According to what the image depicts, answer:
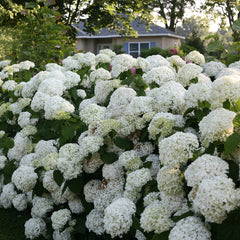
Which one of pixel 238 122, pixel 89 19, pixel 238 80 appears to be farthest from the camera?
pixel 89 19

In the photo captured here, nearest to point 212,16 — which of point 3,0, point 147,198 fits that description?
point 3,0

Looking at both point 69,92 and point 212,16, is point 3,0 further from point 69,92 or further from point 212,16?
point 212,16

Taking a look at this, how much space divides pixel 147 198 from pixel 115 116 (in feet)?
3.52

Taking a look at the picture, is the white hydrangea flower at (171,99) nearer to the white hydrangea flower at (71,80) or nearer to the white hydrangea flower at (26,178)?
the white hydrangea flower at (26,178)

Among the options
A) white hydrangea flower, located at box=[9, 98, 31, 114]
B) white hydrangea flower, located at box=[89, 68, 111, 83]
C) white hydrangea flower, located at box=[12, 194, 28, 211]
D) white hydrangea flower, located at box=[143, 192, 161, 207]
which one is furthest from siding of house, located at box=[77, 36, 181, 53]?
white hydrangea flower, located at box=[143, 192, 161, 207]

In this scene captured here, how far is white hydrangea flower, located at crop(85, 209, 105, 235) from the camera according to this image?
13.0 ft

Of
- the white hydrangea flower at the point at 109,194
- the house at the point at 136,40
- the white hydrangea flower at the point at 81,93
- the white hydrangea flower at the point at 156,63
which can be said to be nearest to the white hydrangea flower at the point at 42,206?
the white hydrangea flower at the point at 109,194

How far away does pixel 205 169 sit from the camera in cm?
267

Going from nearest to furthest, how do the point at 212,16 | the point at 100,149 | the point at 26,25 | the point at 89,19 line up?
1. the point at 100,149
2. the point at 26,25
3. the point at 89,19
4. the point at 212,16

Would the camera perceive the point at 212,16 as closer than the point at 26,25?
No

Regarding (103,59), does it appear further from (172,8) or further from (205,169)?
(172,8)

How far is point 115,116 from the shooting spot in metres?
4.19

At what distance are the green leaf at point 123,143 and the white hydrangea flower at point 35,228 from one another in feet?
4.46

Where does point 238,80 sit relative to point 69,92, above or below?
above
